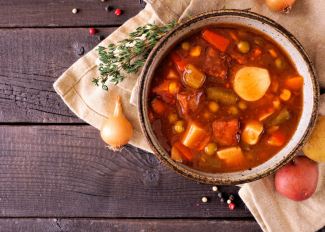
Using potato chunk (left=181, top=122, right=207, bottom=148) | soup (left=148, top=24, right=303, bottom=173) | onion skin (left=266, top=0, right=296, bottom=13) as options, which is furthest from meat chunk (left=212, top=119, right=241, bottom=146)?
onion skin (left=266, top=0, right=296, bottom=13)

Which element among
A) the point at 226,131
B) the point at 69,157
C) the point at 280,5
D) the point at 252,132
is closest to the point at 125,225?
the point at 69,157

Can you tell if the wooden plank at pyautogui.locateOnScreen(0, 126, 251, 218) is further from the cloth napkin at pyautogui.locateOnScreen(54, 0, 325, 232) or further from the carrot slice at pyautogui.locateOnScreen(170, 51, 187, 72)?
the carrot slice at pyautogui.locateOnScreen(170, 51, 187, 72)

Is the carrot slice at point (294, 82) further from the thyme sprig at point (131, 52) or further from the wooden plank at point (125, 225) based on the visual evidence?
the wooden plank at point (125, 225)

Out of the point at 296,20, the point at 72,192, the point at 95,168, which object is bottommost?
the point at 72,192

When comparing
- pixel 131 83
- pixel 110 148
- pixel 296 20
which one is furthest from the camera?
pixel 110 148

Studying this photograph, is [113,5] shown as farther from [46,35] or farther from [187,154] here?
[187,154]

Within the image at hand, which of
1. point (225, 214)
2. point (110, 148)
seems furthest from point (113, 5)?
point (225, 214)
